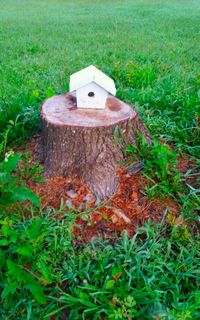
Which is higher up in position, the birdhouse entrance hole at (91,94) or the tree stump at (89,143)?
the birdhouse entrance hole at (91,94)

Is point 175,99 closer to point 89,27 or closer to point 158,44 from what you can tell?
point 158,44

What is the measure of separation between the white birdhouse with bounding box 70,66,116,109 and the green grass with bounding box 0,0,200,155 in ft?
1.88

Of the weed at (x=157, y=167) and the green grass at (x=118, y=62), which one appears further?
the green grass at (x=118, y=62)

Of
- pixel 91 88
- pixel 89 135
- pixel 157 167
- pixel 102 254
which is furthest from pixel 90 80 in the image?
pixel 102 254

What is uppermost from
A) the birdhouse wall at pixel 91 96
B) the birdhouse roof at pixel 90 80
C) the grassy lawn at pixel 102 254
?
the birdhouse roof at pixel 90 80

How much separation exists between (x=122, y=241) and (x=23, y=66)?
13.9 ft

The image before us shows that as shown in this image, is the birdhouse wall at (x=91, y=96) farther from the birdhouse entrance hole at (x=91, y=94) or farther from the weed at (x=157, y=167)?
the weed at (x=157, y=167)

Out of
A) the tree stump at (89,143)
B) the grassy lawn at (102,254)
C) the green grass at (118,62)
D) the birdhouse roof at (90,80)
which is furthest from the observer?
the green grass at (118,62)

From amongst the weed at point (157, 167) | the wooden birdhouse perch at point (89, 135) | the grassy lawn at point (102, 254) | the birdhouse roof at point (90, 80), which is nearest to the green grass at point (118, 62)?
the grassy lawn at point (102, 254)

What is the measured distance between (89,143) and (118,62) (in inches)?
103

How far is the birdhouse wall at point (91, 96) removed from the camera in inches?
102

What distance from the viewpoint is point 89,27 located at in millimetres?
9078

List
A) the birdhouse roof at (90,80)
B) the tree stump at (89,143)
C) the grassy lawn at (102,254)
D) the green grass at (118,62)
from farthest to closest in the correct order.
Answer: the green grass at (118,62) < the birdhouse roof at (90,80) < the tree stump at (89,143) < the grassy lawn at (102,254)

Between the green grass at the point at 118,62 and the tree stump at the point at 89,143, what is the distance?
0.52 metres
